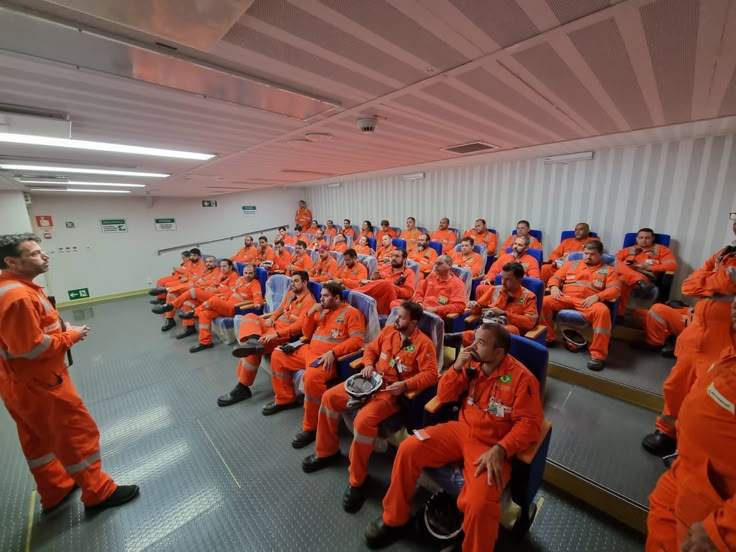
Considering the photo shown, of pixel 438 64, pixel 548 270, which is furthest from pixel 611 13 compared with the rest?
pixel 548 270

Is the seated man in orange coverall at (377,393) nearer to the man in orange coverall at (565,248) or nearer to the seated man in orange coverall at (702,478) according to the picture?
the seated man in orange coverall at (702,478)

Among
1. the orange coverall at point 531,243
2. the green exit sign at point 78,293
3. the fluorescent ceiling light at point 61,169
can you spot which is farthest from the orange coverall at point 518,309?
the green exit sign at point 78,293

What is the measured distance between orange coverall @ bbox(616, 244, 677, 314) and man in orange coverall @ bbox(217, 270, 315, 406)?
146 inches

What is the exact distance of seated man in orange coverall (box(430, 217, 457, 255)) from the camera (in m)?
6.02

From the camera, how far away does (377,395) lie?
6.40ft

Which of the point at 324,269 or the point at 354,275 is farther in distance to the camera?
the point at 324,269

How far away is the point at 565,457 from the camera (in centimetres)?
192

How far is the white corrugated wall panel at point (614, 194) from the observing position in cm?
363

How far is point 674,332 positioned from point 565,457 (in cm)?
217

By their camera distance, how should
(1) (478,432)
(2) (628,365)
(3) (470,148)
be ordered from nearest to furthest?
(1) (478,432)
(2) (628,365)
(3) (470,148)

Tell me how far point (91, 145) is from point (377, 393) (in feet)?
10.6

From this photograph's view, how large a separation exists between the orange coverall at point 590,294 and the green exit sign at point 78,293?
9.83 m

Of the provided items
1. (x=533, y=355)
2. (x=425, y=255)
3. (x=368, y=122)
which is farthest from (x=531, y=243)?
(x=368, y=122)

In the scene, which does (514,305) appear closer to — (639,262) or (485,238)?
(639,262)
